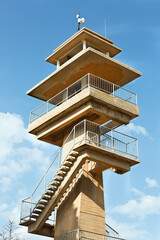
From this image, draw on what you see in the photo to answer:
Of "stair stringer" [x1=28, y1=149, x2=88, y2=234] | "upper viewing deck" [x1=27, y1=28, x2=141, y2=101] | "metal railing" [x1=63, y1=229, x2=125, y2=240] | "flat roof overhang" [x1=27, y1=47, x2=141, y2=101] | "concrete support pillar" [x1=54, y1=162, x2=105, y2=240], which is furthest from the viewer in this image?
"upper viewing deck" [x1=27, y1=28, x2=141, y2=101]

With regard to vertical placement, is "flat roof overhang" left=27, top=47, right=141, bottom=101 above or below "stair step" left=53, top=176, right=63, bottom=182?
above

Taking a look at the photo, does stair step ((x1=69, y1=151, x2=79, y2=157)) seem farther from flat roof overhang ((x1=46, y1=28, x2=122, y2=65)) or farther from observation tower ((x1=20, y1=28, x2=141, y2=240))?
flat roof overhang ((x1=46, y1=28, x2=122, y2=65))

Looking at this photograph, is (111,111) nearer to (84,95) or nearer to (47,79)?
(84,95)

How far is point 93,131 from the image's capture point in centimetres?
3139

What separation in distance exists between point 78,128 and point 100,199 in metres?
5.29

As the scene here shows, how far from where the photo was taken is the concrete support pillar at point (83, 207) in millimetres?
28844

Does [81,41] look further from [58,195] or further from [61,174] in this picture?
[58,195]

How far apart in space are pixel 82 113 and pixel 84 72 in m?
4.33

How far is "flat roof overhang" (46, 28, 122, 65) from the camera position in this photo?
33.0 m

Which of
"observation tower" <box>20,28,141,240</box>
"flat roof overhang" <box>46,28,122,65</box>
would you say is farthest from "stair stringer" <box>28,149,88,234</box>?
"flat roof overhang" <box>46,28,122,65</box>

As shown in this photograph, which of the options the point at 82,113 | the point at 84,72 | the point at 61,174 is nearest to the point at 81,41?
the point at 84,72

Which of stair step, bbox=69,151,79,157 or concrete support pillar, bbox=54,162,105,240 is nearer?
stair step, bbox=69,151,79,157

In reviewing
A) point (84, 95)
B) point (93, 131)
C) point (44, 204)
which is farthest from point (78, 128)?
point (44, 204)

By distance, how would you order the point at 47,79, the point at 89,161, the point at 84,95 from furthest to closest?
the point at 47,79
the point at 89,161
the point at 84,95
